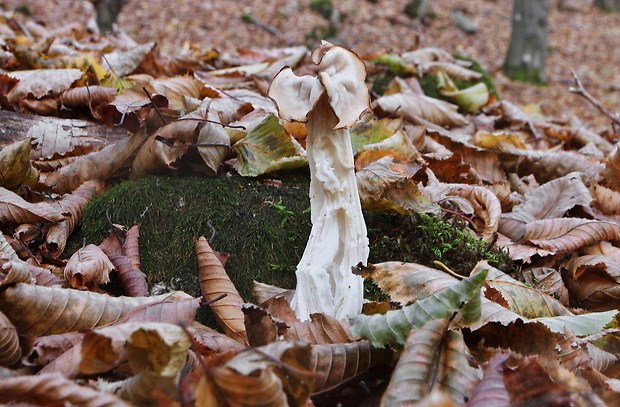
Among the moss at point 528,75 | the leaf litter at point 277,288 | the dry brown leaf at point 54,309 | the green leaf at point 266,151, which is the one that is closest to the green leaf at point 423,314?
the leaf litter at point 277,288

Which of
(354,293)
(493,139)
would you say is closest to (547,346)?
(354,293)

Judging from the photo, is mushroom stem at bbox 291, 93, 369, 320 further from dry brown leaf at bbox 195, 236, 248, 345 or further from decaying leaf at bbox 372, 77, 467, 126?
decaying leaf at bbox 372, 77, 467, 126

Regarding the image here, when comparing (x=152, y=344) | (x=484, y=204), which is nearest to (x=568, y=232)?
(x=484, y=204)

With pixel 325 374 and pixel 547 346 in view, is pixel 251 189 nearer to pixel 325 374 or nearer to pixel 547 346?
pixel 325 374

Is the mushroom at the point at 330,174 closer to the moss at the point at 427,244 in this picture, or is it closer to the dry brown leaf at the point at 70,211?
the moss at the point at 427,244

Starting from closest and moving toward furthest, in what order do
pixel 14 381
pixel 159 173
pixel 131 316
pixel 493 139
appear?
pixel 14 381 → pixel 131 316 → pixel 159 173 → pixel 493 139

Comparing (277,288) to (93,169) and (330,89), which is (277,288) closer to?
(330,89)
